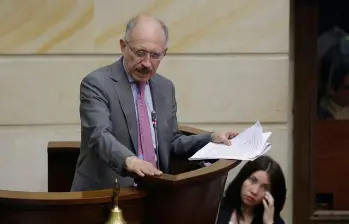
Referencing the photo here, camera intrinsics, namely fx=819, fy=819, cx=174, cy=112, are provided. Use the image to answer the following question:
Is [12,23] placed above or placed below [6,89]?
above

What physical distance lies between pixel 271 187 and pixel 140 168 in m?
1.32

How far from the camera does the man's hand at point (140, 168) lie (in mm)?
2664

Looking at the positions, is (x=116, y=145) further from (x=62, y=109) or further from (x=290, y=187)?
(x=290, y=187)

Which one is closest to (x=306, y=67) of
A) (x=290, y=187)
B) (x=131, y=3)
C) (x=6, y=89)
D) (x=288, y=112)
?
(x=288, y=112)

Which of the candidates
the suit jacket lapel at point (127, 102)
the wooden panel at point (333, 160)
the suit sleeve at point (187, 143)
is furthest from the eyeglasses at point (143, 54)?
the wooden panel at point (333, 160)

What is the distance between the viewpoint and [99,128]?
9.52 ft

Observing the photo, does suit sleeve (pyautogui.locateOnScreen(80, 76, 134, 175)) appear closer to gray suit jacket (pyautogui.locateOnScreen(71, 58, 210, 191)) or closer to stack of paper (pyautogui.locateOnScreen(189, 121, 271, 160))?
gray suit jacket (pyautogui.locateOnScreen(71, 58, 210, 191))

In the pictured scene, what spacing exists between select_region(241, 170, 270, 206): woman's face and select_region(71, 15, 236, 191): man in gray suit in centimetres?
61

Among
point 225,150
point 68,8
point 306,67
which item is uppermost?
point 68,8

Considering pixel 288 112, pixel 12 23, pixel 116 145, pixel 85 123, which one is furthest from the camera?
pixel 288 112

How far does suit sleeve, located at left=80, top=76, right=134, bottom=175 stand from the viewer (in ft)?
9.10

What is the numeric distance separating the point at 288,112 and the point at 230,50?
0.51 meters

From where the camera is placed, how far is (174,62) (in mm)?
4496

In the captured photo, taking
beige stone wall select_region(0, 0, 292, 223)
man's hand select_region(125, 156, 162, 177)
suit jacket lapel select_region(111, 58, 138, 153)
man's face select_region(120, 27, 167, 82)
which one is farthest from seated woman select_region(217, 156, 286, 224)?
man's hand select_region(125, 156, 162, 177)
